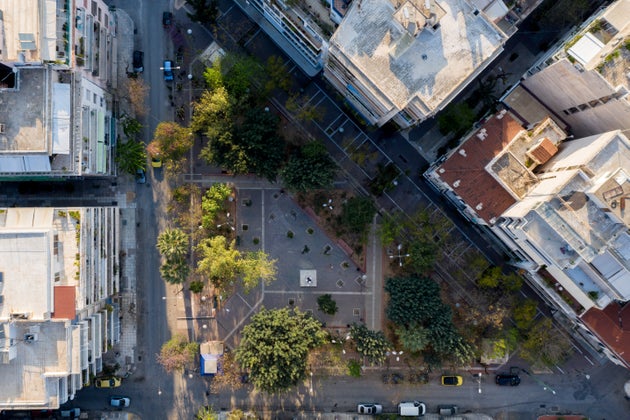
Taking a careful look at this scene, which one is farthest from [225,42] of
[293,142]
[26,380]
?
[26,380]

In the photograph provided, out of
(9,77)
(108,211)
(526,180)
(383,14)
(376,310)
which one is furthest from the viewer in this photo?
(376,310)

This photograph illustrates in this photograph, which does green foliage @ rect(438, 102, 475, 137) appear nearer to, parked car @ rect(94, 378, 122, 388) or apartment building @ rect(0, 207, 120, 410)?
apartment building @ rect(0, 207, 120, 410)

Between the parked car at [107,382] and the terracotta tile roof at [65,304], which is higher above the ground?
the terracotta tile roof at [65,304]

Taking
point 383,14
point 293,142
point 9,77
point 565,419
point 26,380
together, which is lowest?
point 565,419

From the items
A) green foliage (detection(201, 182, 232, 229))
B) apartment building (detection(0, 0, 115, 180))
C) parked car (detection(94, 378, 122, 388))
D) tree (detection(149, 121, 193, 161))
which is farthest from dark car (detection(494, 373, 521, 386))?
apartment building (detection(0, 0, 115, 180))

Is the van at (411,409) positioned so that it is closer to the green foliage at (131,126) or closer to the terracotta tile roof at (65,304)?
the terracotta tile roof at (65,304)

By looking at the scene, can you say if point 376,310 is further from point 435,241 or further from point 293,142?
point 293,142

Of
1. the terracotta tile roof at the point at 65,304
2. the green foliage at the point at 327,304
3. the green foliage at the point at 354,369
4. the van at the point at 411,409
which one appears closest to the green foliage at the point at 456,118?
the green foliage at the point at 327,304
